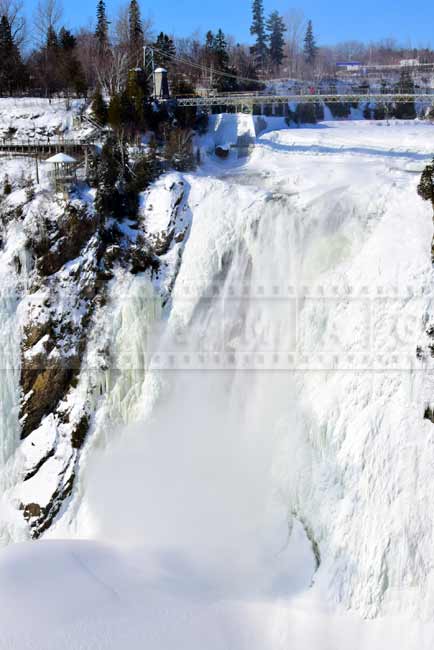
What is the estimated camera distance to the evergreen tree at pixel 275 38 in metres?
54.2

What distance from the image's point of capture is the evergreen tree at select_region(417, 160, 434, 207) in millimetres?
15086

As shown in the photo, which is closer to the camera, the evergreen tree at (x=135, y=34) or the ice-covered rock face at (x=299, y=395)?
the ice-covered rock face at (x=299, y=395)

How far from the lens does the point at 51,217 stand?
19.3 m

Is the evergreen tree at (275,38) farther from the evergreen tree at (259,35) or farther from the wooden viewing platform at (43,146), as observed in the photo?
the wooden viewing platform at (43,146)

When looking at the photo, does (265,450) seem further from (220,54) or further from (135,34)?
(135,34)

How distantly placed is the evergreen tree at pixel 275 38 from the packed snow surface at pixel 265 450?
129ft

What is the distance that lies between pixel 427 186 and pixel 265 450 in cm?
742

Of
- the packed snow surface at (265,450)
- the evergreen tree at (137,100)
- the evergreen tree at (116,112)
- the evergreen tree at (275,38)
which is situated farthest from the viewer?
the evergreen tree at (275,38)

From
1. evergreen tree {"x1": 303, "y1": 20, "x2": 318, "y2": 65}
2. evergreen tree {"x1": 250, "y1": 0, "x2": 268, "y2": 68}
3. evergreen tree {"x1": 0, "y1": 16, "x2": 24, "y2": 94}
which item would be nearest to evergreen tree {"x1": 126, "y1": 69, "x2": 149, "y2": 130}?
evergreen tree {"x1": 0, "y1": 16, "x2": 24, "y2": 94}

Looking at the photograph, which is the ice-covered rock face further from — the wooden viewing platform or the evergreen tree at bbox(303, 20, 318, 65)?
the evergreen tree at bbox(303, 20, 318, 65)

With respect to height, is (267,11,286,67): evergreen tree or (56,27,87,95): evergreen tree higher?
(267,11,286,67): evergreen tree

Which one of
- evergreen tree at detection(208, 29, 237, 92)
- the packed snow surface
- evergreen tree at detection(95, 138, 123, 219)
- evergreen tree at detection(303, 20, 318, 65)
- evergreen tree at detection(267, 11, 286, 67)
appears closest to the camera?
the packed snow surface

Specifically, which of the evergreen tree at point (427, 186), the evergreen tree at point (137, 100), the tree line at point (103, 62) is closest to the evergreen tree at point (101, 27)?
the tree line at point (103, 62)

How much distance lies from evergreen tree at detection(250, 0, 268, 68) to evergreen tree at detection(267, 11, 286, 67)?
629 mm
